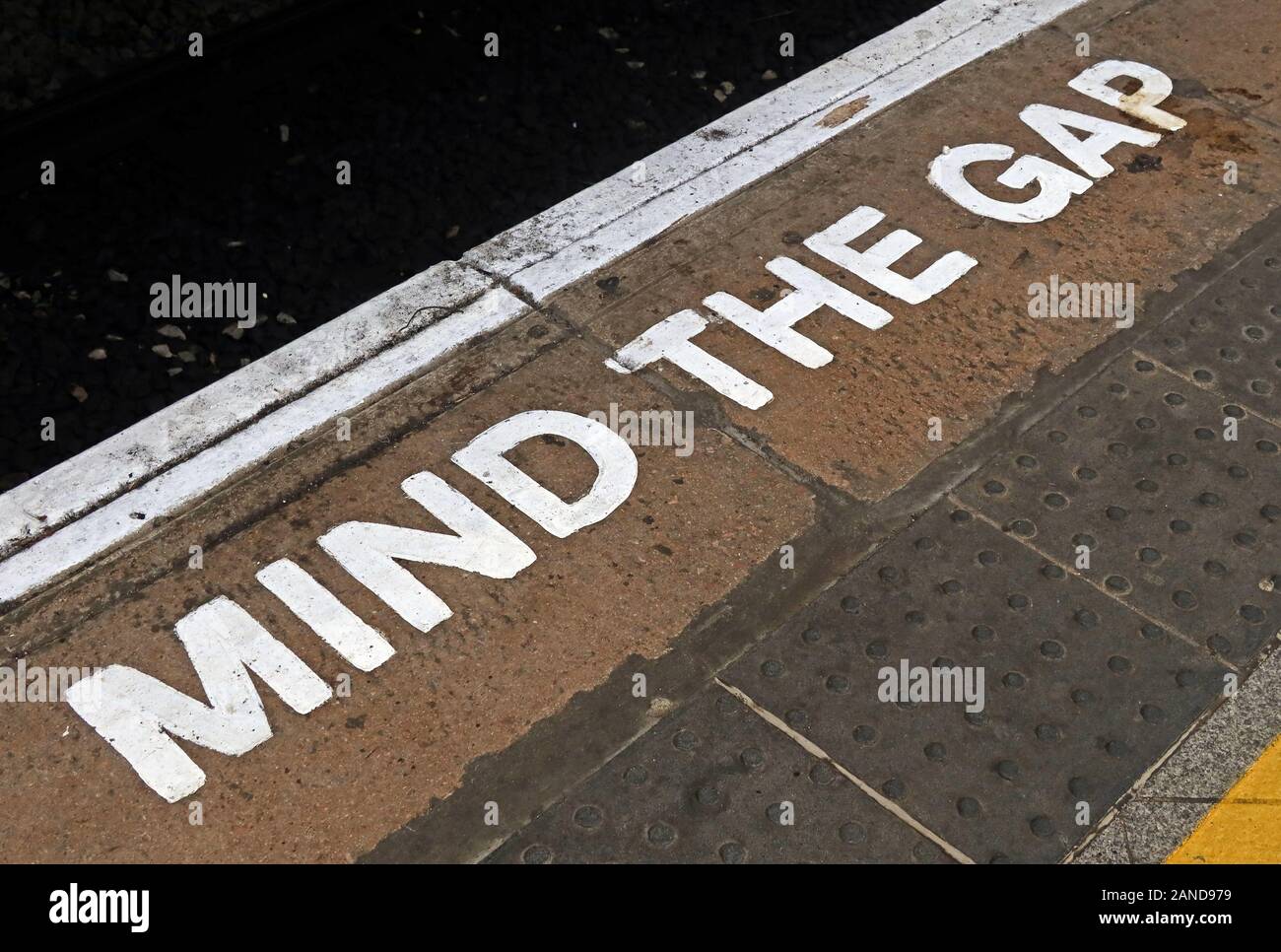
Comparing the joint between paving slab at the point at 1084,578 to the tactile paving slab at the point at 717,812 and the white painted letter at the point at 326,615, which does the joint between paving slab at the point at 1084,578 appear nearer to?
the tactile paving slab at the point at 717,812

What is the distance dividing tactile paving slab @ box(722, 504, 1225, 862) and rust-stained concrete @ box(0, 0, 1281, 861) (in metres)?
0.35

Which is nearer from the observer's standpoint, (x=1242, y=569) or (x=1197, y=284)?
(x=1242, y=569)

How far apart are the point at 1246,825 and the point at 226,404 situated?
3437 mm

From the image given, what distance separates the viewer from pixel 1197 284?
529cm

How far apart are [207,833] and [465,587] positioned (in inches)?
40.2

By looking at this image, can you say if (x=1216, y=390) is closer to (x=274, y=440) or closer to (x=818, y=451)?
(x=818, y=451)

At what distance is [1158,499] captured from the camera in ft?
14.8

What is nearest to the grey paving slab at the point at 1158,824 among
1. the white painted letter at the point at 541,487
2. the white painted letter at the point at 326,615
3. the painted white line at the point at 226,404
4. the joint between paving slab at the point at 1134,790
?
the joint between paving slab at the point at 1134,790

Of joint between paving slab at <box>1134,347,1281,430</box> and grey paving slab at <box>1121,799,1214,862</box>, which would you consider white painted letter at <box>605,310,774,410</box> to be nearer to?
joint between paving slab at <box>1134,347,1281,430</box>

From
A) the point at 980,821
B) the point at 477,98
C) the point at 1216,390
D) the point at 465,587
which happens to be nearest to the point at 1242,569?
the point at 1216,390

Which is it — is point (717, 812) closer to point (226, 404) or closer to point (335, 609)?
point (335, 609)

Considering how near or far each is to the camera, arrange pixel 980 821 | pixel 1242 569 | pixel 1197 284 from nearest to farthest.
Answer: pixel 980 821
pixel 1242 569
pixel 1197 284

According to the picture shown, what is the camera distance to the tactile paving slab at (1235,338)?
4.88 metres

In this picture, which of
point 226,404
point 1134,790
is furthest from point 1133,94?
point 226,404
